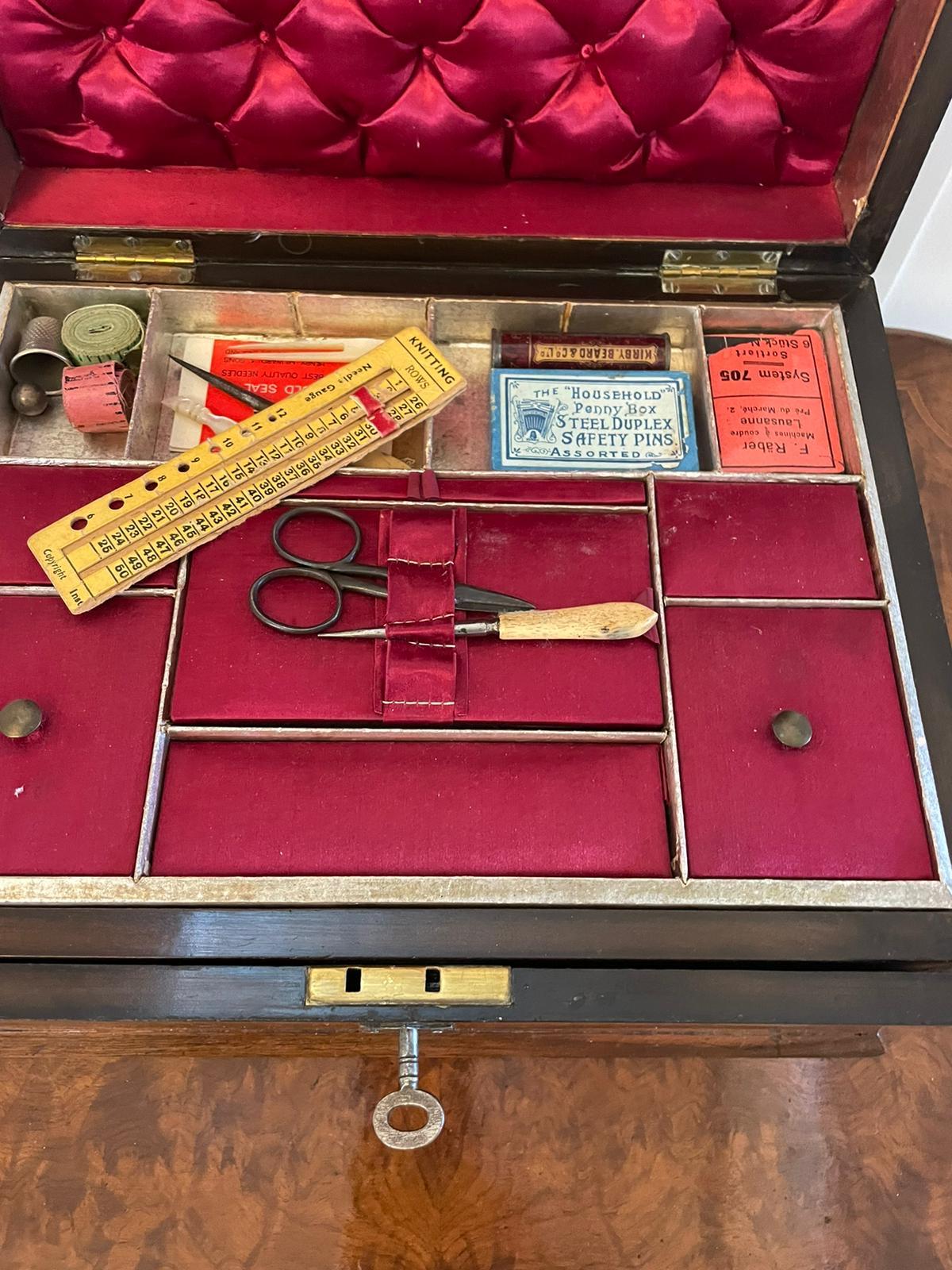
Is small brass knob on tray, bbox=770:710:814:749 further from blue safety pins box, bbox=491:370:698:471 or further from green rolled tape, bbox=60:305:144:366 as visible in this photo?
green rolled tape, bbox=60:305:144:366

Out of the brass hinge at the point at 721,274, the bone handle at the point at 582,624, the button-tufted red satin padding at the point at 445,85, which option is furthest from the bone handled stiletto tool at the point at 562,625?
the button-tufted red satin padding at the point at 445,85

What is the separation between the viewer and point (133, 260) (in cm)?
132

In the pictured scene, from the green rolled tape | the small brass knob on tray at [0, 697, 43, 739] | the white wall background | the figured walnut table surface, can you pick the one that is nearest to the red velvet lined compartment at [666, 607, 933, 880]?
the figured walnut table surface

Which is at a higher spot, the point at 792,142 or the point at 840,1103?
the point at 792,142

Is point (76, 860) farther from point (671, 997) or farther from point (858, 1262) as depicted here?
point (858, 1262)

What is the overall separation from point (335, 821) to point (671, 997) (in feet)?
1.33

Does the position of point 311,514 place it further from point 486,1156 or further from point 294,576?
point 486,1156

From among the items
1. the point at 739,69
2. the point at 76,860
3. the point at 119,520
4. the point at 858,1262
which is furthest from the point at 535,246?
the point at 858,1262

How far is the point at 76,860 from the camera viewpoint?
3.29 feet

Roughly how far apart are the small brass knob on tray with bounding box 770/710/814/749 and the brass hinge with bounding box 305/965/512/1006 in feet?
1.32

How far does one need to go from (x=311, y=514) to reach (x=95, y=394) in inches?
13.8

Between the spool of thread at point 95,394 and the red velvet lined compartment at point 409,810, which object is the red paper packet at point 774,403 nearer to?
the red velvet lined compartment at point 409,810

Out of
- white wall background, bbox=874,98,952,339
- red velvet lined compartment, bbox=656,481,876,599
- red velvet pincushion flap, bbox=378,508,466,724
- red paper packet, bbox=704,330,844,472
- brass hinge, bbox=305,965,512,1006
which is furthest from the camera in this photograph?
white wall background, bbox=874,98,952,339

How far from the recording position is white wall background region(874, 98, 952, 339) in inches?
63.8
